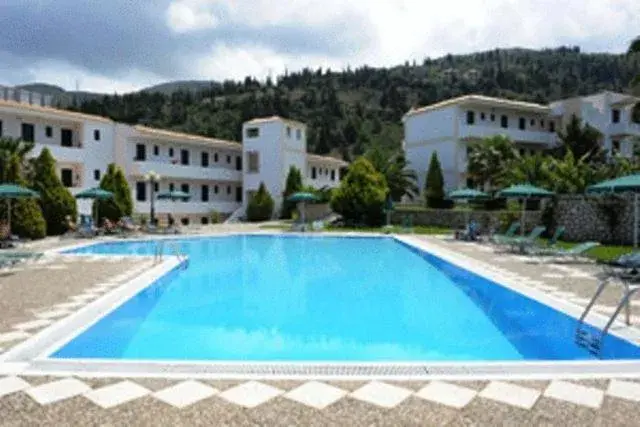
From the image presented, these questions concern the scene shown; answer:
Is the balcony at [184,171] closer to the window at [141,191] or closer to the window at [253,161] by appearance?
the window at [253,161]

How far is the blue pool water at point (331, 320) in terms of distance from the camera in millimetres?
7352

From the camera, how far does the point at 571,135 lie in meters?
39.0

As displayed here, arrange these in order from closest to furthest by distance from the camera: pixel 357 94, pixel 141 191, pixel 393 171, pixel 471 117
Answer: pixel 141 191, pixel 393 171, pixel 471 117, pixel 357 94

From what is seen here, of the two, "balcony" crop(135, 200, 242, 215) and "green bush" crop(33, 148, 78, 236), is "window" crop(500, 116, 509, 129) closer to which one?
"balcony" crop(135, 200, 242, 215)

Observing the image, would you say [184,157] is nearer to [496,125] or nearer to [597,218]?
[496,125]

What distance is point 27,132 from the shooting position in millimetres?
31422

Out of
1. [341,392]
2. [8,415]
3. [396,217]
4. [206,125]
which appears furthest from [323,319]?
[206,125]

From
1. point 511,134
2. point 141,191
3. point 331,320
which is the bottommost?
point 331,320

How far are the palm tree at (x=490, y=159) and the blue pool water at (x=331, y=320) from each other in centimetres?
2036

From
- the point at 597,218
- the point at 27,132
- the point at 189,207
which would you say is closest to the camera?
the point at 597,218

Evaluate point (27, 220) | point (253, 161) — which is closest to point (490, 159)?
point (253, 161)

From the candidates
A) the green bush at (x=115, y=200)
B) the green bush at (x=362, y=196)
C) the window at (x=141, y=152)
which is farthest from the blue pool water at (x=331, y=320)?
the window at (x=141, y=152)

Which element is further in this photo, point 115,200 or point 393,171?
point 393,171

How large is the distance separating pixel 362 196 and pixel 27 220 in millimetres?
18316
